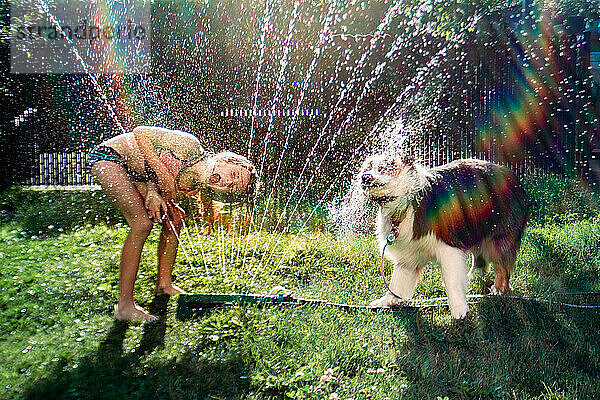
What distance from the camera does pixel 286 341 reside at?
313 centimetres

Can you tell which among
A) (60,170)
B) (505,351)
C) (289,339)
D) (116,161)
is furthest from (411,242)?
(60,170)

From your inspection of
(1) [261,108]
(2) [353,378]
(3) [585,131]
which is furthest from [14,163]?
(3) [585,131]

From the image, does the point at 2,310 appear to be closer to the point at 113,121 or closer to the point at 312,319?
the point at 312,319

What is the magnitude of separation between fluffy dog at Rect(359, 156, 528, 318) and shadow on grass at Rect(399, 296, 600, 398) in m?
0.24

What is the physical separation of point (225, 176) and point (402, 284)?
1.41m

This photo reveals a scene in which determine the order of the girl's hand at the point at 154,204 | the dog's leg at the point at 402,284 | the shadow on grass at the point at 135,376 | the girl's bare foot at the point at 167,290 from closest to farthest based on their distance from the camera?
the shadow on grass at the point at 135,376
the girl's hand at the point at 154,204
the dog's leg at the point at 402,284
the girl's bare foot at the point at 167,290

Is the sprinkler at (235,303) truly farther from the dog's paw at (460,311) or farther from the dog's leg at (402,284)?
the dog's paw at (460,311)

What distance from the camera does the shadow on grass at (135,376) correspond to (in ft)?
8.07

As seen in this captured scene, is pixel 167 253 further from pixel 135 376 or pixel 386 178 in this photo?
pixel 386 178

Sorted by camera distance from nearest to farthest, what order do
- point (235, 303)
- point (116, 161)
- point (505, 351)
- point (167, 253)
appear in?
point (505, 351) < point (116, 161) < point (235, 303) < point (167, 253)

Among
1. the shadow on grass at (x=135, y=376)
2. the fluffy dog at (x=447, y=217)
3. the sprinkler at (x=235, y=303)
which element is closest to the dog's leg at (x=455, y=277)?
the fluffy dog at (x=447, y=217)

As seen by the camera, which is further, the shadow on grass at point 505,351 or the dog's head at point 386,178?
the dog's head at point 386,178

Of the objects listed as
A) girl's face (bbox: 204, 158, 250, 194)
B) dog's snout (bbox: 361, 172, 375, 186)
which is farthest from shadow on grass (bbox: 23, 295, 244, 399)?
dog's snout (bbox: 361, 172, 375, 186)

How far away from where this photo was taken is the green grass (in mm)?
2578
